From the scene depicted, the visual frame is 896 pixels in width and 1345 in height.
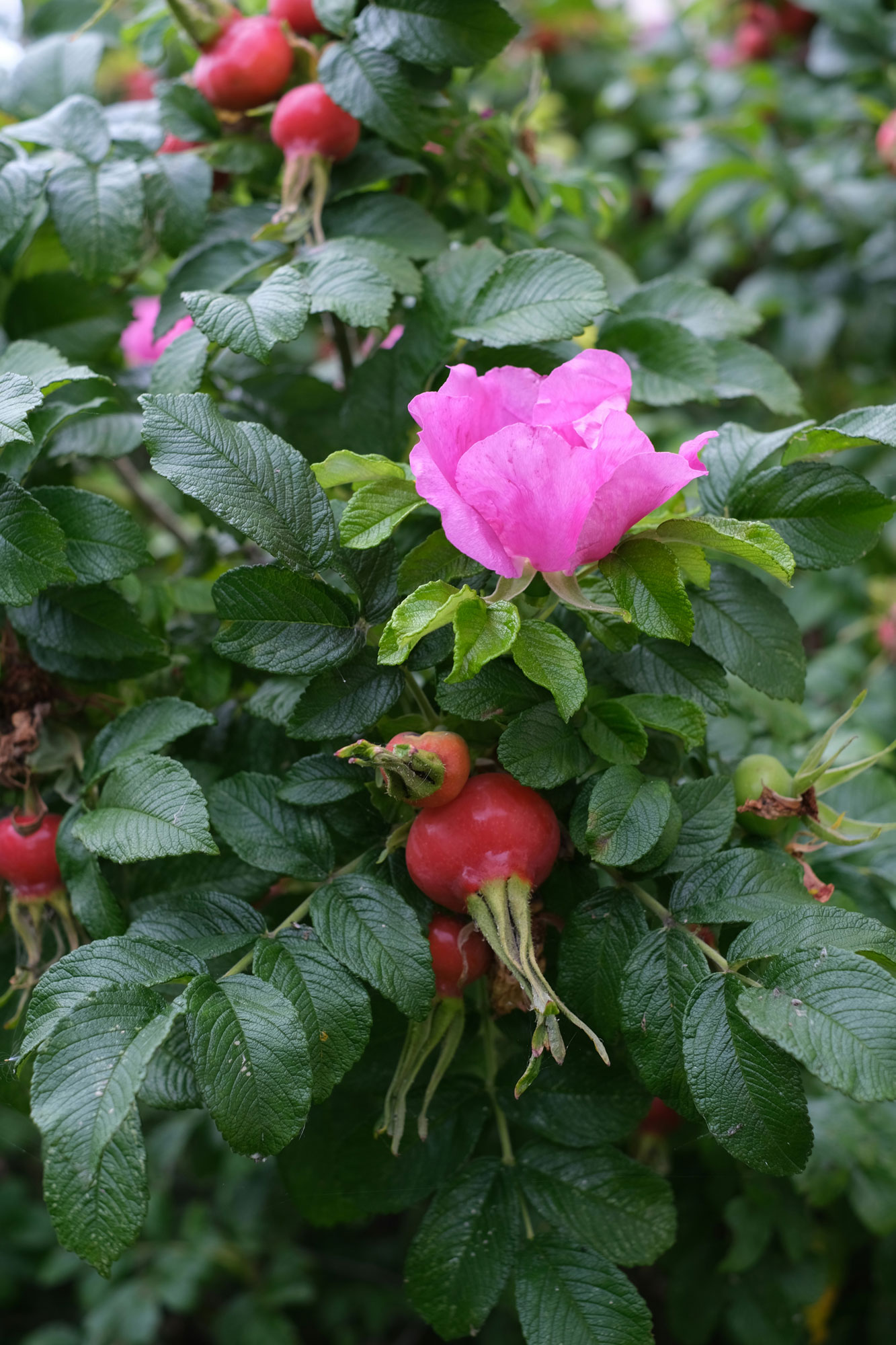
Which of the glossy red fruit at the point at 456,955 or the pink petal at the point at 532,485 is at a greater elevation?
the pink petal at the point at 532,485

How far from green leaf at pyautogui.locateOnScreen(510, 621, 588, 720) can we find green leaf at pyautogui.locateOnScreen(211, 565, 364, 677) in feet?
0.45

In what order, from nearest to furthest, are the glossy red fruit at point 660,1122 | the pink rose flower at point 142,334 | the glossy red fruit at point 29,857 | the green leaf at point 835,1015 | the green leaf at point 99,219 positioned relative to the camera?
the green leaf at point 835,1015 < the glossy red fruit at point 29,857 < the green leaf at point 99,219 < the glossy red fruit at point 660,1122 < the pink rose flower at point 142,334

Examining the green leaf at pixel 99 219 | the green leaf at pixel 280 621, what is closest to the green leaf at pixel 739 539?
the green leaf at pixel 280 621

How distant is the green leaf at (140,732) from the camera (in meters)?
0.77

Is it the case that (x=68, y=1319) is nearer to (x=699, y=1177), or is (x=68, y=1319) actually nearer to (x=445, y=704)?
(x=699, y=1177)

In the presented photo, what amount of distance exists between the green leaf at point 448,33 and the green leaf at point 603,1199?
902 millimetres

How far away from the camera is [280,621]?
717 millimetres

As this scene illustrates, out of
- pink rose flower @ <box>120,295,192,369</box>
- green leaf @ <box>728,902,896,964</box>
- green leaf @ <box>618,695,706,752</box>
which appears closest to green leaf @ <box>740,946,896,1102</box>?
green leaf @ <box>728,902,896,964</box>

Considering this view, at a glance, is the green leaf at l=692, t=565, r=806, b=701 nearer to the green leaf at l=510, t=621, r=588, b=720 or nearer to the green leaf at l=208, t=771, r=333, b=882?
the green leaf at l=510, t=621, r=588, b=720

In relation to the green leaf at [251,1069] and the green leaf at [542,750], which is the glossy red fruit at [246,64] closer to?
the green leaf at [542,750]

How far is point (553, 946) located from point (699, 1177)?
663 mm

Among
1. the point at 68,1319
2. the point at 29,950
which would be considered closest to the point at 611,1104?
the point at 29,950

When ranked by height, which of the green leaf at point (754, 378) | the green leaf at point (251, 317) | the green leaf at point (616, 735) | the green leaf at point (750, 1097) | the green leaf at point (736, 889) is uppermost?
the green leaf at point (251, 317)

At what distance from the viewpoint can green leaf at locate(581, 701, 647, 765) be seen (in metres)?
0.70
